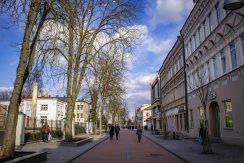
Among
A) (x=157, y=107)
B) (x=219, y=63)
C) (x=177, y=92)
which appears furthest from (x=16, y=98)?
(x=157, y=107)

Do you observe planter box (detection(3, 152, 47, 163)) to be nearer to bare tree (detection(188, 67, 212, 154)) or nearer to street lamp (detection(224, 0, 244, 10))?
bare tree (detection(188, 67, 212, 154))

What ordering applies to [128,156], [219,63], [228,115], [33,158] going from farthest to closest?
[219,63]
[228,115]
[128,156]
[33,158]

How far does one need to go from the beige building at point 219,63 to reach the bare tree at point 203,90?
0.21 metres

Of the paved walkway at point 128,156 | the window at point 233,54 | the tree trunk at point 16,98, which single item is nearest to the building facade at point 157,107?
the window at point 233,54

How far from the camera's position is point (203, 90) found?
67.8 ft

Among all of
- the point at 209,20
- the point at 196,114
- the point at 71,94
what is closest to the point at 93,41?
the point at 71,94

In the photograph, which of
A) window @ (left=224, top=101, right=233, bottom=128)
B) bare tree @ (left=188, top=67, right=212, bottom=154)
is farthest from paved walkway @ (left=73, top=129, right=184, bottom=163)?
window @ (left=224, top=101, right=233, bottom=128)

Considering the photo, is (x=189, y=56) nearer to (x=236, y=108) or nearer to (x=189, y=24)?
(x=189, y=24)

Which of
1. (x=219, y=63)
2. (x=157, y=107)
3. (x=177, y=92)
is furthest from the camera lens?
(x=157, y=107)

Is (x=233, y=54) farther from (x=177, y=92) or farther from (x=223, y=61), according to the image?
(x=177, y=92)

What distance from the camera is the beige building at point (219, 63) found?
19.3 m

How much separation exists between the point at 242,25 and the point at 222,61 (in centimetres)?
481

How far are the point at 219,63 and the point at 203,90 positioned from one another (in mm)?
3734

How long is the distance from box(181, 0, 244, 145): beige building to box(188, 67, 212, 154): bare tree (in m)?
0.21
